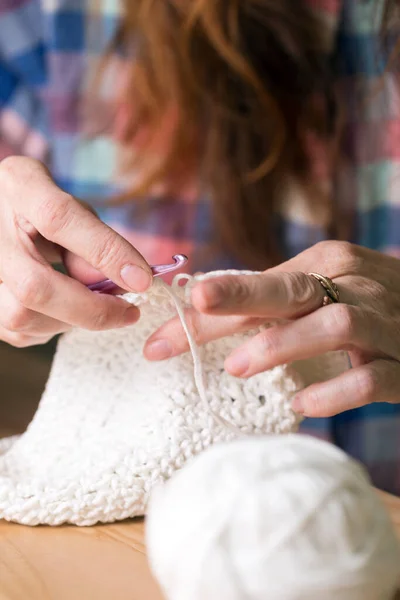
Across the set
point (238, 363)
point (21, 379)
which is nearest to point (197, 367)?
point (238, 363)

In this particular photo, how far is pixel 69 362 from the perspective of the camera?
57 cm

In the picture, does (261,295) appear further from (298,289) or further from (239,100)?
(239,100)

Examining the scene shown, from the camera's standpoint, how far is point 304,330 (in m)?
0.47

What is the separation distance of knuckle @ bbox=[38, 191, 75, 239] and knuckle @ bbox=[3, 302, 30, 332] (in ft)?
0.20

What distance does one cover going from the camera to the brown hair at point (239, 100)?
0.93m

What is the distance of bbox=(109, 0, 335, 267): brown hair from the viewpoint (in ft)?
3.05

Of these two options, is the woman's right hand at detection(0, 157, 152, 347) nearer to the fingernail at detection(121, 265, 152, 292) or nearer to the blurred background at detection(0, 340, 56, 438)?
the fingernail at detection(121, 265, 152, 292)

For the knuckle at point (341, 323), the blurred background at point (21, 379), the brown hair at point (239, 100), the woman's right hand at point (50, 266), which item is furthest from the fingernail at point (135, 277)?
the brown hair at point (239, 100)

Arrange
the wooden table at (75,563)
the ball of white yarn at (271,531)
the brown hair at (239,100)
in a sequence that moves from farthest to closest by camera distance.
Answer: the brown hair at (239,100), the wooden table at (75,563), the ball of white yarn at (271,531)

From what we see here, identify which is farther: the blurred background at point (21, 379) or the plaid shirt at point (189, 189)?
the plaid shirt at point (189, 189)

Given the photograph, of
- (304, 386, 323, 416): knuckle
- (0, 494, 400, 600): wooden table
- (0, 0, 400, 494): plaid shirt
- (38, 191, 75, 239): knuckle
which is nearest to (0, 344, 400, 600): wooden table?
(0, 494, 400, 600): wooden table

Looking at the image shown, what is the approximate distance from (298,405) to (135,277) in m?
0.15

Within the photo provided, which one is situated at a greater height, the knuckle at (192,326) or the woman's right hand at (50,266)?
the woman's right hand at (50,266)

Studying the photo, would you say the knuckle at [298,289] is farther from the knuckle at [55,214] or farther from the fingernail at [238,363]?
the knuckle at [55,214]
